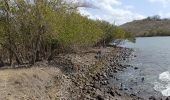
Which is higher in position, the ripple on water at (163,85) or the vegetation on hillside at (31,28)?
the vegetation on hillside at (31,28)

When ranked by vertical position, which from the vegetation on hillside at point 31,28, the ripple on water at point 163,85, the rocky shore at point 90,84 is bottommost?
the ripple on water at point 163,85

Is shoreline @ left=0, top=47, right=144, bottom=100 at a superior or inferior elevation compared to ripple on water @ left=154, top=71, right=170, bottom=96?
superior

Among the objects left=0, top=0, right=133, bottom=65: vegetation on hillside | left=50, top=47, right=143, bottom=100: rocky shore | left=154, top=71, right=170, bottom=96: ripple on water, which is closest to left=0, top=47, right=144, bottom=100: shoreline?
left=50, top=47, right=143, bottom=100: rocky shore

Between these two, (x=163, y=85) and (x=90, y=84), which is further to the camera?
(x=163, y=85)

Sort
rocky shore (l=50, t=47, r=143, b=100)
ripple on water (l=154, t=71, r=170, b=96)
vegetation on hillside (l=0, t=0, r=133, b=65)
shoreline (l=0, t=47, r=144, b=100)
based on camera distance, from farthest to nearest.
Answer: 1. vegetation on hillside (l=0, t=0, r=133, b=65)
2. ripple on water (l=154, t=71, r=170, b=96)
3. rocky shore (l=50, t=47, r=143, b=100)
4. shoreline (l=0, t=47, r=144, b=100)

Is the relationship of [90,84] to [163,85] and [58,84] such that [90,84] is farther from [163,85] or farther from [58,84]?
[163,85]

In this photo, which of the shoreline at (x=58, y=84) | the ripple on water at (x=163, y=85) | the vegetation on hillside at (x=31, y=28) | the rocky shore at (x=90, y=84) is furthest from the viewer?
the vegetation on hillside at (x=31, y=28)

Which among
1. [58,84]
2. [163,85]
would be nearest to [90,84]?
[58,84]

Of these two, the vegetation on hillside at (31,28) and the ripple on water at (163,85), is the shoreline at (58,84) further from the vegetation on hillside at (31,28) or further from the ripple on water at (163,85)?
the ripple on water at (163,85)

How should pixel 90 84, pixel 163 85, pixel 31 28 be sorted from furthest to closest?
pixel 163 85, pixel 31 28, pixel 90 84

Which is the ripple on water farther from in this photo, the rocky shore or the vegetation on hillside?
the vegetation on hillside

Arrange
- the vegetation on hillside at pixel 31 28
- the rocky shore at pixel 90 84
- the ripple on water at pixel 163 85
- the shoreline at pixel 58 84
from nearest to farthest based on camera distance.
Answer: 1. the shoreline at pixel 58 84
2. the rocky shore at pixel 90 84
3. the ripple on water at pixel 163 85
4. the vegetation on hillside at pixel 31 28

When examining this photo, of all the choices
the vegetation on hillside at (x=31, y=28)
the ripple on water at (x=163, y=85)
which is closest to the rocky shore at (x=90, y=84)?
the vegetation on hillside at (x=31, y=28)

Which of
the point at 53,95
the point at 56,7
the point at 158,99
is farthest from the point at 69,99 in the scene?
the point at 56,7
